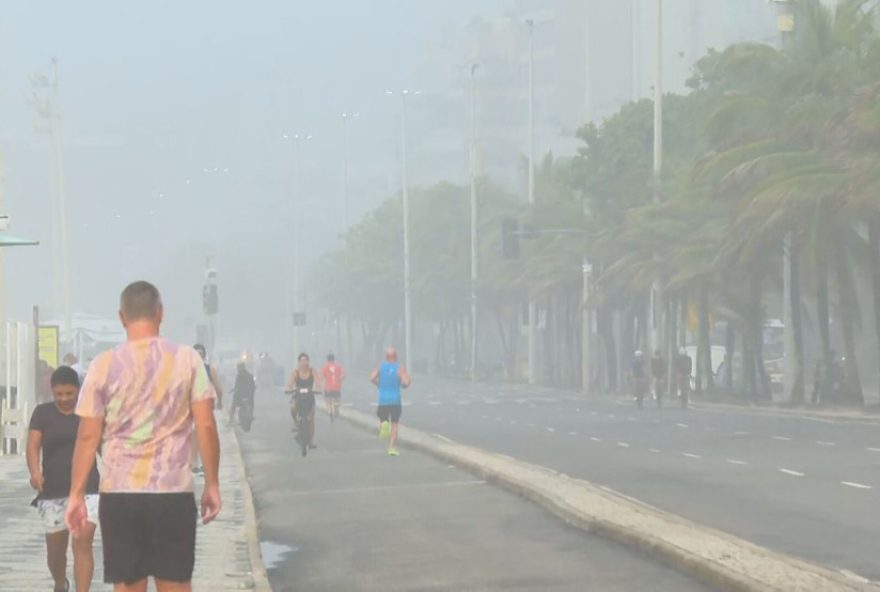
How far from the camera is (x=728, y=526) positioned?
20.0 m

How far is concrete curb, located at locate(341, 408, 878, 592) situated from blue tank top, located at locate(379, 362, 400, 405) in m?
8.02

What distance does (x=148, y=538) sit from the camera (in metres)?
10.4

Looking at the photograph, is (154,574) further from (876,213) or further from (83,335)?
(83,335)

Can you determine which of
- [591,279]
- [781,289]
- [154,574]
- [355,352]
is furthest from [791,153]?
[355,352]

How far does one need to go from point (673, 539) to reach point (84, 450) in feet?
24.7

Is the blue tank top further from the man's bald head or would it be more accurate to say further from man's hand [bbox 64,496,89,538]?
the man's bald head

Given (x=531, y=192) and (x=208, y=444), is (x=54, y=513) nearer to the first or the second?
(x=208, y=444)

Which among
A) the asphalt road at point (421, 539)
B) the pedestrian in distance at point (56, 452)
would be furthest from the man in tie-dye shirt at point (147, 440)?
the asphalt road at point (421, 539)

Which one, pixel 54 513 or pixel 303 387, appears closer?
pixel 54 513

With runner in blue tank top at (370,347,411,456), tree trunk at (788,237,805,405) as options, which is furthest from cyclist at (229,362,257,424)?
tree trunk at (788,237,805,405)

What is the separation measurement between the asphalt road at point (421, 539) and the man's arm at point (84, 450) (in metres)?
5.26

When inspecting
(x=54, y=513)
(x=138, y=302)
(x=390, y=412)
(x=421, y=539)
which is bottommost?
(x=421, y=539)

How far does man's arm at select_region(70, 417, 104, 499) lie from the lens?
1042 centimetres

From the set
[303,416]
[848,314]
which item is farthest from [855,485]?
[848,314]
